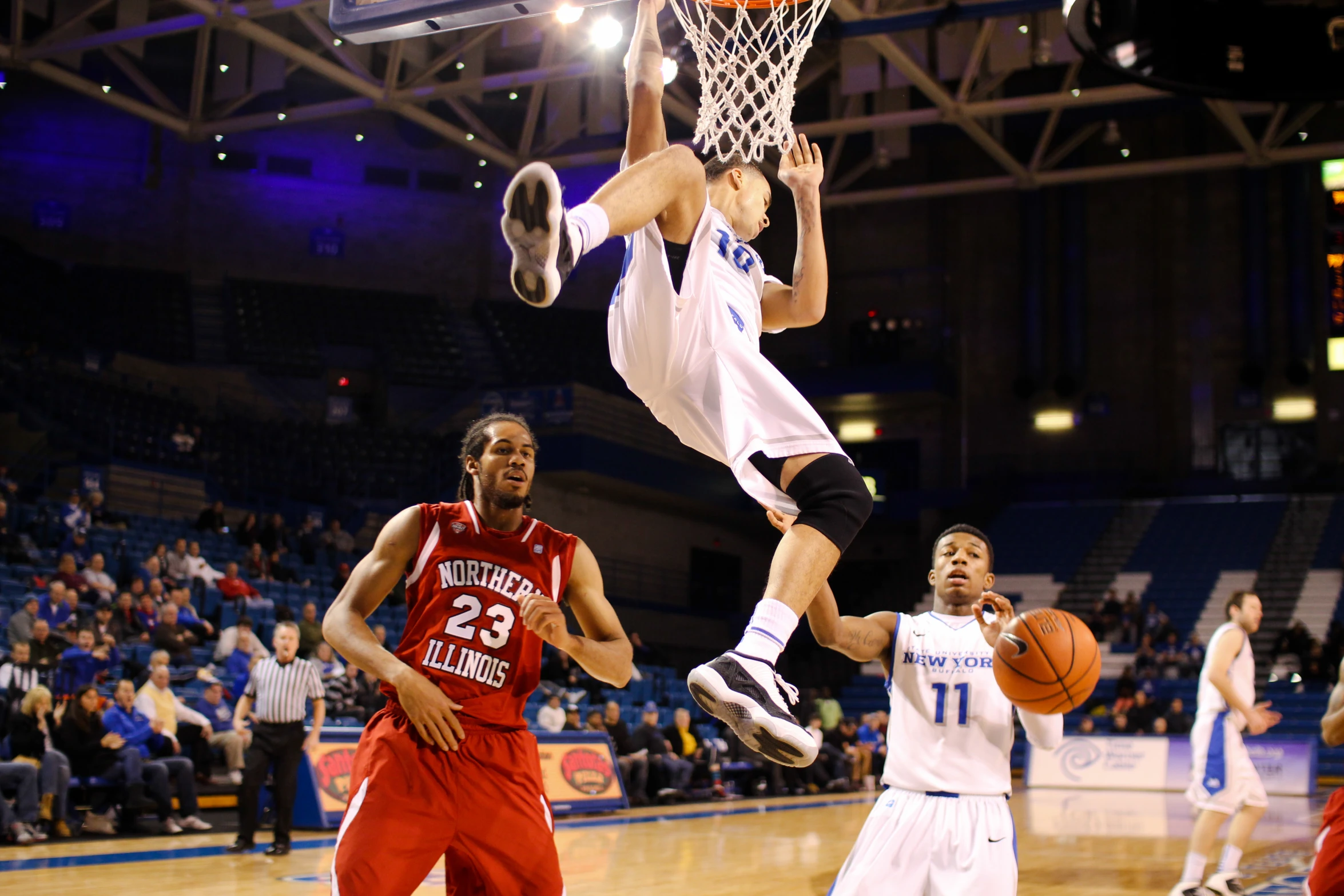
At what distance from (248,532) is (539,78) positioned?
25.8 ft

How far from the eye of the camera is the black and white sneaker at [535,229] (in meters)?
2.93

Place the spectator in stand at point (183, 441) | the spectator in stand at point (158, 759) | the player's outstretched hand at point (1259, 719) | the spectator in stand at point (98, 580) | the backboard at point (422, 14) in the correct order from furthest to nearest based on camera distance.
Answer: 1. the spectator in stand at point (183, 441)
2. the spectator in stand at point (98, 580)
3. the spectator in stand at point (158, 759)
4. the player's outstretched hand at point (1259, 719)
5. the backboard at point (422, 14)

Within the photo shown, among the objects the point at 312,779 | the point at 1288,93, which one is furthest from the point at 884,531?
the point at 1288,93

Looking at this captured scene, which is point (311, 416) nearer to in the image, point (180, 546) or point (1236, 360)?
point (180, 546)

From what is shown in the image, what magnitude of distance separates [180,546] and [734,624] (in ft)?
46.5

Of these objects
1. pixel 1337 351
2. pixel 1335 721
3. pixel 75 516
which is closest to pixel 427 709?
pixel 1335 721

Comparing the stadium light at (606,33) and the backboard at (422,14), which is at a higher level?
the stadium light at (606,33)

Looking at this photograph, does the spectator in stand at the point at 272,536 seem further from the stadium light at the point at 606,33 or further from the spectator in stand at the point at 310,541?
the stadium light at the point at 606,33

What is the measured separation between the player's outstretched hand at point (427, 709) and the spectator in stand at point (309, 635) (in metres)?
9.43

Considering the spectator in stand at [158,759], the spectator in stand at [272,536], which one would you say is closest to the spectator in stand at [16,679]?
the spectator in stand at [158,759]

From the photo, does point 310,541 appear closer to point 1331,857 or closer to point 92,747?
point 92,747

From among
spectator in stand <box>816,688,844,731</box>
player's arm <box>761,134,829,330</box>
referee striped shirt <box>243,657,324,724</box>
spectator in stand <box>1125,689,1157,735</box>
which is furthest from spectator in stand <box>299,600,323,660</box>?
spectator in stand <box>1125,689,1157,735</box>

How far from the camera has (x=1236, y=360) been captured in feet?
88.1

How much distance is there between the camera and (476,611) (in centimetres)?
404
